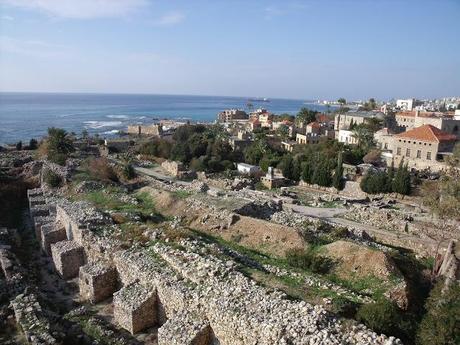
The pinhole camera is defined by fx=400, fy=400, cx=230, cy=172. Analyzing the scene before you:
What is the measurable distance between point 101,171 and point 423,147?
107 feet

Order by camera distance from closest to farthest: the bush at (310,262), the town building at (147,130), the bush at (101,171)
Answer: the bush at (310,262) < the bush at (101,171) < the town building at (147,130)

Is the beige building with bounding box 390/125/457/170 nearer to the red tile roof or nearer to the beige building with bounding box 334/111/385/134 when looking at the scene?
the red tile roof

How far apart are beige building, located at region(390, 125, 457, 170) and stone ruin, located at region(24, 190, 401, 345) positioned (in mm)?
34588

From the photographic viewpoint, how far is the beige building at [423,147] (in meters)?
41.8

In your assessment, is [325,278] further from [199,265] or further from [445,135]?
[445,135]

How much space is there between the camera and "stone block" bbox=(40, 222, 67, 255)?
19781 mm

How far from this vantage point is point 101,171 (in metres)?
32.8

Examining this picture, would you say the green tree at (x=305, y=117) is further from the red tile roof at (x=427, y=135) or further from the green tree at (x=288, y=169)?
the green tree at (x=288, y=169)

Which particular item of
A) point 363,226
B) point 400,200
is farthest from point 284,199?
point 400,200

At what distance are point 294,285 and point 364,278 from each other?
10.4 feet

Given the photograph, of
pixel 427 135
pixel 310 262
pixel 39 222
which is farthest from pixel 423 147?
pixel 39 222

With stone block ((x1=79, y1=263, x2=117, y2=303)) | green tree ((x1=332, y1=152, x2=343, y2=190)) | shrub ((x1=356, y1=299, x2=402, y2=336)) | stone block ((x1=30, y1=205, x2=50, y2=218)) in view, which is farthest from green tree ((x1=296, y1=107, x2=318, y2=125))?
shrub ((x1=356, y1=299, x2=402, y2=336))

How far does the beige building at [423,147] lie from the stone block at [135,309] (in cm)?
3600

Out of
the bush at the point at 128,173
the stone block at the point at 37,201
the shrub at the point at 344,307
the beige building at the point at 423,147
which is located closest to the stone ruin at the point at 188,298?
the shrub at the point at 344,307
